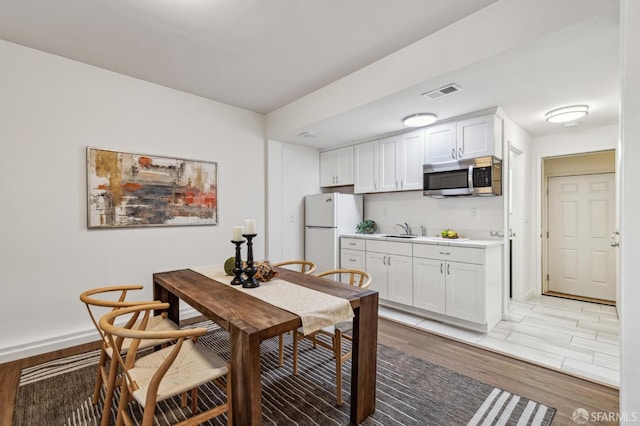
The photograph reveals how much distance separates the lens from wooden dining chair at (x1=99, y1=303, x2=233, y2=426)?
4.13 ft

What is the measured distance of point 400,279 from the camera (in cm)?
366

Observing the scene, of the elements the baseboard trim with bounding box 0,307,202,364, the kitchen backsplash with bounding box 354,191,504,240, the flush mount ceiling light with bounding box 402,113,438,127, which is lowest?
the baseboard trim with bounding box 0,307,202,364

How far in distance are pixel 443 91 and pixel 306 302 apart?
220 cm

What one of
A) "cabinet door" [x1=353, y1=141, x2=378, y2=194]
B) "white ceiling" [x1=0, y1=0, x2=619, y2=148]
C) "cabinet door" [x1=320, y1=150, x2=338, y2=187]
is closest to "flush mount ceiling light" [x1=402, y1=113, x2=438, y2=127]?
"white ceiling" [x1=0, y1=0, x2=619, y2=148]

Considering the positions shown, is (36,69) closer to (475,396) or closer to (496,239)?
(475,396)

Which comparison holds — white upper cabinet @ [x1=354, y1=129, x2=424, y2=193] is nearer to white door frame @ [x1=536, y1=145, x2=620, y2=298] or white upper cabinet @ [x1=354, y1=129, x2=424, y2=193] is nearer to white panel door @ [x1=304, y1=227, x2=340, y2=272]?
white panel door @ [x1=304, y1=227, x2=340, y2=272]

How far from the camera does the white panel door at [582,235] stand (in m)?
4.23

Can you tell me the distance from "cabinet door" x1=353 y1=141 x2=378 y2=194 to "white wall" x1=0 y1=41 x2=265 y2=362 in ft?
7.52

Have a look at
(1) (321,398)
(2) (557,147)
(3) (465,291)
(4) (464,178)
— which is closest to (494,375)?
(3) (465,291)

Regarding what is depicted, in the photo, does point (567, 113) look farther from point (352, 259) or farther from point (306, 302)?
point (306, 302)

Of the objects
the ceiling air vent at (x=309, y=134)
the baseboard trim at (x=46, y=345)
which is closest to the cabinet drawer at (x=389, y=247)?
the ceiling air vent at (x=309, y=134)

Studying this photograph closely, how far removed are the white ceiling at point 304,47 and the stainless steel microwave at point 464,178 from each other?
58 centimetres

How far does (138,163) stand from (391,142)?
3.07m

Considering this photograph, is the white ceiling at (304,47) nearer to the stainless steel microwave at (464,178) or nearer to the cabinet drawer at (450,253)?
the stainless steel microwave at (464,178)
